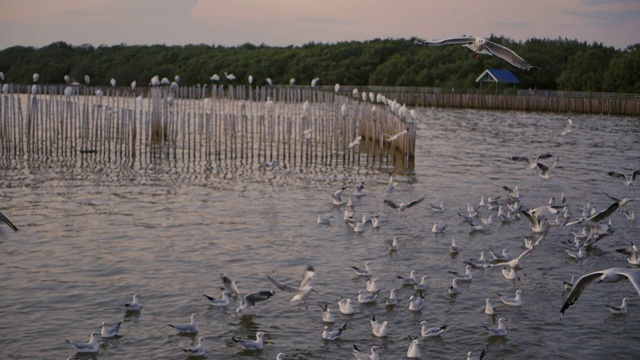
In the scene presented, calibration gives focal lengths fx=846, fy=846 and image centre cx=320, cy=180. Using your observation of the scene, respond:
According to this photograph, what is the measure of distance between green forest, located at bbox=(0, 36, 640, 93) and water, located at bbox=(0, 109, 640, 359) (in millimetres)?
48467

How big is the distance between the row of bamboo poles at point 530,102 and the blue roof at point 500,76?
6.20 m

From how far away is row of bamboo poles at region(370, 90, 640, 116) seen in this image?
56875mm

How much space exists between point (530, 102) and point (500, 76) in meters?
11.0

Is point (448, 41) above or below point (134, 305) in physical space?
above

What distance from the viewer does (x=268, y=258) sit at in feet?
48.7

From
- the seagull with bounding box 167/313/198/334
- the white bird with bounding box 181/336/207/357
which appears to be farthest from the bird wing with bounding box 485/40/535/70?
the white bird with bounding box 181/336/207/357

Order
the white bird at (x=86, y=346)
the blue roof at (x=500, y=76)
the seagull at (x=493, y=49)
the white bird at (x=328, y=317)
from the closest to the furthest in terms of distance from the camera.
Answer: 1. the white bird at (x=86, y=346)
2. the white bird at (x=328, y=317)
3. the seagull at (x=493, y=49)
4. the blue roof at (x=500, y=76)

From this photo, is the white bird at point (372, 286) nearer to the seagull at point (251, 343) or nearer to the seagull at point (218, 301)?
the seagull at point (218, 301)

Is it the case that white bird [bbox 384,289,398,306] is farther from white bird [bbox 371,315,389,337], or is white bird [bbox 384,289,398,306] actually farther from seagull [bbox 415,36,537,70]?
seagull [bbox 415,36,537,70]

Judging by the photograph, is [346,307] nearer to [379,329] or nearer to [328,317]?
[328,317]

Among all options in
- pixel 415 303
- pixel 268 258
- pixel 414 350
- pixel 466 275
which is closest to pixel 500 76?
pixel 268 258

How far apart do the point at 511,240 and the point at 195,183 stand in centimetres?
→ 941

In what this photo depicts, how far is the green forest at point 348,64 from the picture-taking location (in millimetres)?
72812

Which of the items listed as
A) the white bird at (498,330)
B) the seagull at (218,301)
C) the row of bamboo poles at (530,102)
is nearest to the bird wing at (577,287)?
A: the white bird at (498,330)
